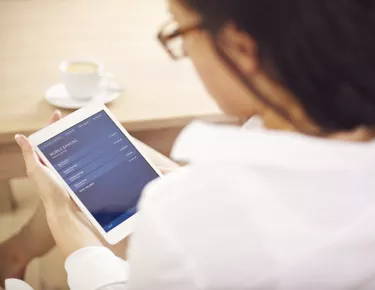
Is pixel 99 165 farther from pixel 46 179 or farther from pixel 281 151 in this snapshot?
pixel 281 151

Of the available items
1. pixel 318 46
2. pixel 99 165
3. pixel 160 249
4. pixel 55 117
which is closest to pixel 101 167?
pixel 99 165

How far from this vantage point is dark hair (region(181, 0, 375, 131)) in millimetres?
419

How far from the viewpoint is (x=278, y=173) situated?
0.47m

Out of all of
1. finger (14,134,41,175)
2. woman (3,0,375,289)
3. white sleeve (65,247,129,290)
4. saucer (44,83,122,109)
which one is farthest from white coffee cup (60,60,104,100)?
woman (3,0,375,289)

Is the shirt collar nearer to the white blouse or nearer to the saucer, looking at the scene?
the white blouse

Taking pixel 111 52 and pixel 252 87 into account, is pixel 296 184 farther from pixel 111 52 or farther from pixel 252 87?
pixel 111 52

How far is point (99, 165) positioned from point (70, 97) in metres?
0.17

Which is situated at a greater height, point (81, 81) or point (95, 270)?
point (81, 81)

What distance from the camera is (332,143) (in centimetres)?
47

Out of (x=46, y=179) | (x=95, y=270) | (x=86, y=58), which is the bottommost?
(x=95, y=270)

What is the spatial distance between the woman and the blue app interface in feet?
1.24

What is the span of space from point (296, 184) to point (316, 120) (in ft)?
0.19

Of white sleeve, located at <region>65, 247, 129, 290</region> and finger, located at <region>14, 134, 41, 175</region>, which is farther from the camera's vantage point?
finger, located at <region>14, 134, 41, 175</region>

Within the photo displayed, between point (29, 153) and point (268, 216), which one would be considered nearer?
point (268, 216)
